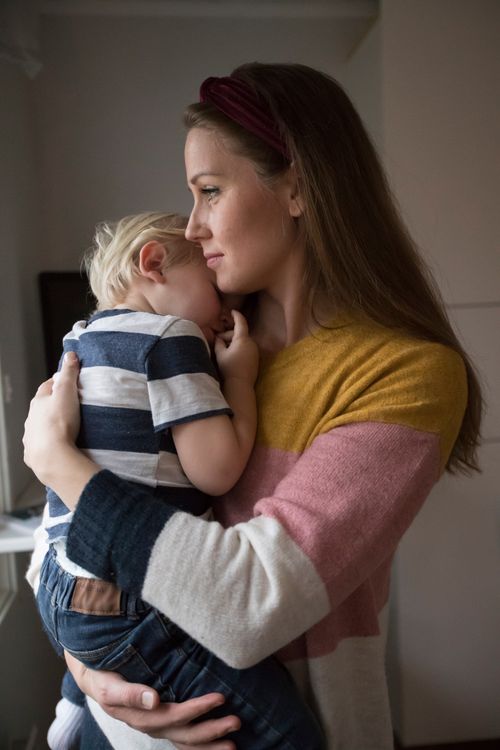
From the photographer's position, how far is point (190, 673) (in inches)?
36.1

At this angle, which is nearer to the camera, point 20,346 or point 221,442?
point 221,442

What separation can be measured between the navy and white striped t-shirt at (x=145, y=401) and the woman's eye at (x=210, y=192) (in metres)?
0.21

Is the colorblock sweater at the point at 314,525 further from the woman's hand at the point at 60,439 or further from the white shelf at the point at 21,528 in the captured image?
the white shelf at the point at 21,528

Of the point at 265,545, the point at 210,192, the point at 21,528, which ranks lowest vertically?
the point at 21,528

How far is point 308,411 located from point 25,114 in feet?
6.56

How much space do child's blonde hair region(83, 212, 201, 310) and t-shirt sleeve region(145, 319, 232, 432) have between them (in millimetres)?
200

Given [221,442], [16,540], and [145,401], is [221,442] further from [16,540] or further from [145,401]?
[16,540]

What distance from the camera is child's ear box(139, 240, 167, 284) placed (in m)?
1.13

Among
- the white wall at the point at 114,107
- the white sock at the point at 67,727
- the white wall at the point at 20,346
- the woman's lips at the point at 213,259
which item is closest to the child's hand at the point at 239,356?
the woman's lips at the point at 213,259

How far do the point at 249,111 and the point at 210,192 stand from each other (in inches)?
5.3

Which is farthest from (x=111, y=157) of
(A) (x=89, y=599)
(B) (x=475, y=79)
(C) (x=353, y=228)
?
(A) (x=89, y=599)

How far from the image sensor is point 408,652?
2.52 m

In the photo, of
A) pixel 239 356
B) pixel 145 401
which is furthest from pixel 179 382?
pixel 239 356

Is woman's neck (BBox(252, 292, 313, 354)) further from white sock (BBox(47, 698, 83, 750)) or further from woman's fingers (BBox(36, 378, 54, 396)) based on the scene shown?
white sock (BBox(47, 698, 83, 750))
